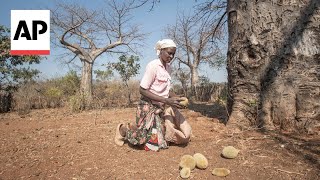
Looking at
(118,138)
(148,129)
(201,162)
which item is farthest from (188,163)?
(118,138)

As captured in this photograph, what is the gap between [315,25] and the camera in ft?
11.4

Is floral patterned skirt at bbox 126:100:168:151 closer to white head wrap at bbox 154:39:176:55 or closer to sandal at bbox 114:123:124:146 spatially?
sandal at bbox 114:123:124:146

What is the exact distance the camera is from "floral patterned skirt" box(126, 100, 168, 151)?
10.0 feet

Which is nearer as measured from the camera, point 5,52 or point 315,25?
point 315,25

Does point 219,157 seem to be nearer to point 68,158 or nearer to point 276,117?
point 276,117

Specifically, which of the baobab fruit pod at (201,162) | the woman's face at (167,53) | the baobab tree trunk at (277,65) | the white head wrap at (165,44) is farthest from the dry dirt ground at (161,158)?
the white head wrap at (165,44)

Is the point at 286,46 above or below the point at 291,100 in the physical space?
above

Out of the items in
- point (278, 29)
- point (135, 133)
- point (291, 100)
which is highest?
point (278, 29)

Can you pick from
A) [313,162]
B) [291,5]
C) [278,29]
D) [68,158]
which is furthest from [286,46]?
[68,158]

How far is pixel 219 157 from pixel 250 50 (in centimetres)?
171

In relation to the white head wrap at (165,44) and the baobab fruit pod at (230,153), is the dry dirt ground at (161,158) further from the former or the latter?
the white head wrap at (165,44)

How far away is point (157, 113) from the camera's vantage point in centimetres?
312

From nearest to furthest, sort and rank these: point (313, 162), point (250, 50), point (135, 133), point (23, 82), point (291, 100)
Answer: point (313, 162) < point (135, 133) < point (291, 100) < point (250, 50) < point (23, 82)

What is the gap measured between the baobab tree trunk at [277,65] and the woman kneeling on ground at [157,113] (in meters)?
1.10
